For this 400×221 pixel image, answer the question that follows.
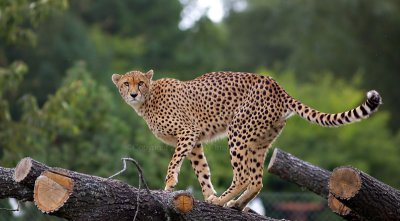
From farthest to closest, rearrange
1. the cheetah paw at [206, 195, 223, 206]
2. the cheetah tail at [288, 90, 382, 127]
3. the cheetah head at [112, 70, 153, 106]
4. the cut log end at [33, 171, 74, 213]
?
the cheetah head at [112, 70, 153, 106] → the cheetah paw at [206, 195, 223, 206] → the cheetah tail at [288, 90, 382, 127] → the cut log end at [33, 171, 74, 213]

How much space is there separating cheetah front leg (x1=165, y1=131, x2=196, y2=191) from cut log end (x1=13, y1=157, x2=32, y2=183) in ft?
6.92

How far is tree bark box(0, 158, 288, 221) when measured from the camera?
7570 millimetres

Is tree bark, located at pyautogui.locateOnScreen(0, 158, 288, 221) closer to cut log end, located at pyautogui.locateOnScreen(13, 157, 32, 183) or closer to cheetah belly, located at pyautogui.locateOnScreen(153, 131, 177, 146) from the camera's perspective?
cut log end, located at pyautogui.locateOnScreen(13, 157, 32, 183)

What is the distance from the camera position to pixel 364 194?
27.7 ft

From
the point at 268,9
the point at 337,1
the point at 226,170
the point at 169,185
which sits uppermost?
the point at 268,9

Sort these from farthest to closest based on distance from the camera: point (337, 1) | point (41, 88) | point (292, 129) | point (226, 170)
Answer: point (337, 1)
point (41, 88)
point (292, 129)
point (226, 170)

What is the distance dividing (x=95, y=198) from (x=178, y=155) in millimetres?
2022

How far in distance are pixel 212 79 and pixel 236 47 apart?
3910 cm

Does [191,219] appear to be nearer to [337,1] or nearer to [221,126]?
[221,126]

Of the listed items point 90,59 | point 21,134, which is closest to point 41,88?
point 90,59

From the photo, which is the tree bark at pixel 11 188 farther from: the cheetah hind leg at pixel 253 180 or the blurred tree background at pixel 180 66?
the blurred tree background at pixel 180 66

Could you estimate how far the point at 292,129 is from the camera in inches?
1176

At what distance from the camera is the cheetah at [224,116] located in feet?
30.8

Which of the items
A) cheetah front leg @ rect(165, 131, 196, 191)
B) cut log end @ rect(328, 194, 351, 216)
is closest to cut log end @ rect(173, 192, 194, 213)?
cheetah front leg @ rect(165, 131, 196, 191)
